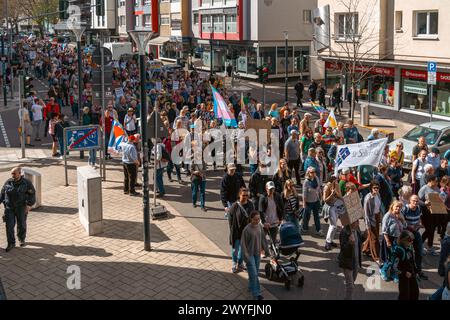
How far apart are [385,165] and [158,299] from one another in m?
6.20

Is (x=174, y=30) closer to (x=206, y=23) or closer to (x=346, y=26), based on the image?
(x=206, y=23)

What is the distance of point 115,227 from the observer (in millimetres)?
12688

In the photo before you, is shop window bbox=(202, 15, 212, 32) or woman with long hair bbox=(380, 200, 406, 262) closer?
woman with long hair bbox=(380, 200, 406, 262)

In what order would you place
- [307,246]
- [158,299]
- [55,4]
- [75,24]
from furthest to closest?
[55,4] → [75,24] → [307,246] → [158,299]

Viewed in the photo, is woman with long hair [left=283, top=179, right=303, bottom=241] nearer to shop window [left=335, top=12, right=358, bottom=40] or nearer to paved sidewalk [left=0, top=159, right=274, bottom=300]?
paved sidewalk [left=0, top=159, right=274, bottom=300]

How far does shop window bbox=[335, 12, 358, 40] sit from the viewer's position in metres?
30.2

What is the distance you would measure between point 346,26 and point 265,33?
51.3ft

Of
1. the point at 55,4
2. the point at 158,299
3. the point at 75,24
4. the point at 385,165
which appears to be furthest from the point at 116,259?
the point at 55,4

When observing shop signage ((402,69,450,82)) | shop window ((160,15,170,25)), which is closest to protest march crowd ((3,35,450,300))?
shop signage ((402,69,450,82))

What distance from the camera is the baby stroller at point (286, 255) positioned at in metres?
9.81

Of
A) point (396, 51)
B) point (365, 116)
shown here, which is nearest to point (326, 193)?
point (365, 116)

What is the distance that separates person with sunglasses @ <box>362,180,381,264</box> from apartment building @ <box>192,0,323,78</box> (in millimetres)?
36022

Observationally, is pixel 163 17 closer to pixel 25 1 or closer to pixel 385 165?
pixel 25 1

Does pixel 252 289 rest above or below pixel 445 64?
below
